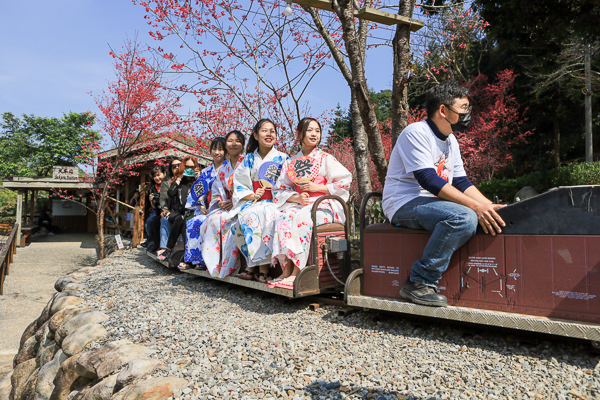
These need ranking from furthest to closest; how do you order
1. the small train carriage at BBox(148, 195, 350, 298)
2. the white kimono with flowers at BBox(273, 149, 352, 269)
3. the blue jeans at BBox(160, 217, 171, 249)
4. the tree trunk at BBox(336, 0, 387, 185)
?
the blue jeans at BBox(160, 217, 171, 249)
the tree trunk at BBox(336, 0, 387, 185)
the white kimono with flowers at BBox(273, 149, 352, 269)
the small train carriage at BBox(148, 195, 350, 298)

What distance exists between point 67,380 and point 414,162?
318cm

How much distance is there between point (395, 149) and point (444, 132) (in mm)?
373

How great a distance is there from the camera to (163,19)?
705cm

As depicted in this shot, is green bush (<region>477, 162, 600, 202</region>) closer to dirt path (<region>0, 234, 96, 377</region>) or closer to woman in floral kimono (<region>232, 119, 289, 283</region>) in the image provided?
woman in floral kimono (<region>232, 119, 289, 283</region>)

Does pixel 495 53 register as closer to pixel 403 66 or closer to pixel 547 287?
pixel 403 66

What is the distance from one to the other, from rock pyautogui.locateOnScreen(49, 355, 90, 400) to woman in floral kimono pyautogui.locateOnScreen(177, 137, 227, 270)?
2295mm

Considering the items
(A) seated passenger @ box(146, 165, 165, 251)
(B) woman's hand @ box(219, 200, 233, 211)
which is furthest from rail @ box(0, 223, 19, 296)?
(B) woman's hand @ box(219, 200, 233, 211)

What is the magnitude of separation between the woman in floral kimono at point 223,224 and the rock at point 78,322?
4.23ft

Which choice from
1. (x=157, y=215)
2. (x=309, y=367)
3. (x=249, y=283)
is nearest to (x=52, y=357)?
(x=249, y=283)

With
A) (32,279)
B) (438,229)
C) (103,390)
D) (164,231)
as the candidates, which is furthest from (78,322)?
(32,279)

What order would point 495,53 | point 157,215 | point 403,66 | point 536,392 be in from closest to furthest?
point 536,392 → point 403,66 → point 157,215 → point 495,53

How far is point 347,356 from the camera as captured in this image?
7.95 feet

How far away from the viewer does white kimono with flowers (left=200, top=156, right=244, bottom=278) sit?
4.62 m

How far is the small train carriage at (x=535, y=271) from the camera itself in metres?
2.17
